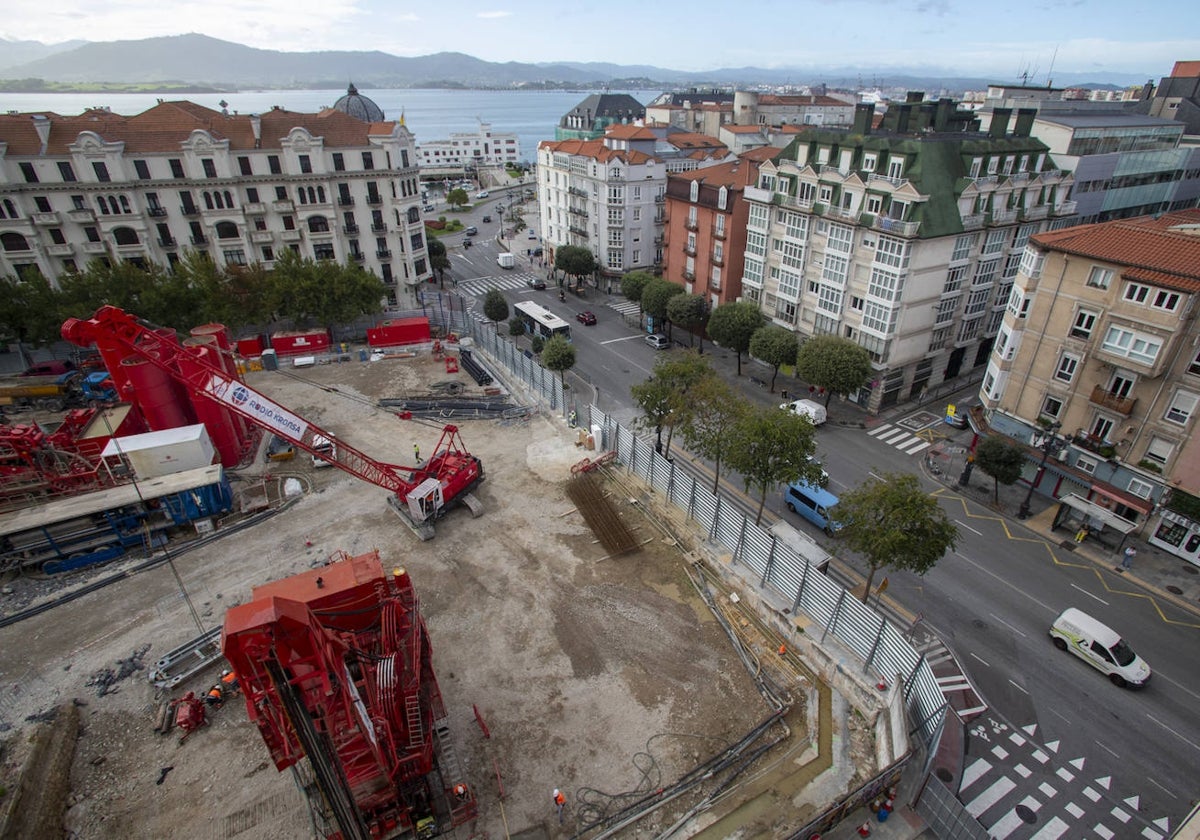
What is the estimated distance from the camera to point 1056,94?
61562mm

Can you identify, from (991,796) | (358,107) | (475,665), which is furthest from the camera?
(358,107)

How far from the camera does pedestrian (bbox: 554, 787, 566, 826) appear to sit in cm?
1728

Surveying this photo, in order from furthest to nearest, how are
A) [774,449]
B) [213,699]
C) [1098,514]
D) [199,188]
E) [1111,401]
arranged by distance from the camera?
[199,188] < [1098,514] < [1111,401] < [774,449] < [213,699]

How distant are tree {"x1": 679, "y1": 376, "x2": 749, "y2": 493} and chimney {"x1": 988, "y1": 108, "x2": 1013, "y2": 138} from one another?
109ft

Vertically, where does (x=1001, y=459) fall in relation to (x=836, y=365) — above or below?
below

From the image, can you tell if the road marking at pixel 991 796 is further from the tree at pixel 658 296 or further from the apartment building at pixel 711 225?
the tree at pixel 658 296

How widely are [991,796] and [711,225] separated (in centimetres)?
4994

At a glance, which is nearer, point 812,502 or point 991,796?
point 991,796

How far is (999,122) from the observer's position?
46406 millimetres

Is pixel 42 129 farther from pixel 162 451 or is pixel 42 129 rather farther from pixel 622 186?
pixel 622 186

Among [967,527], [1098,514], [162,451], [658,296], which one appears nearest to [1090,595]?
→ [1098,514]

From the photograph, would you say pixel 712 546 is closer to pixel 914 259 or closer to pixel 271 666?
pixel 271 666


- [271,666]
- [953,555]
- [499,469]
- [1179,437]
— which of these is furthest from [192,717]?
[1179,437]

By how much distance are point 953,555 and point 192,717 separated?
34767mm
